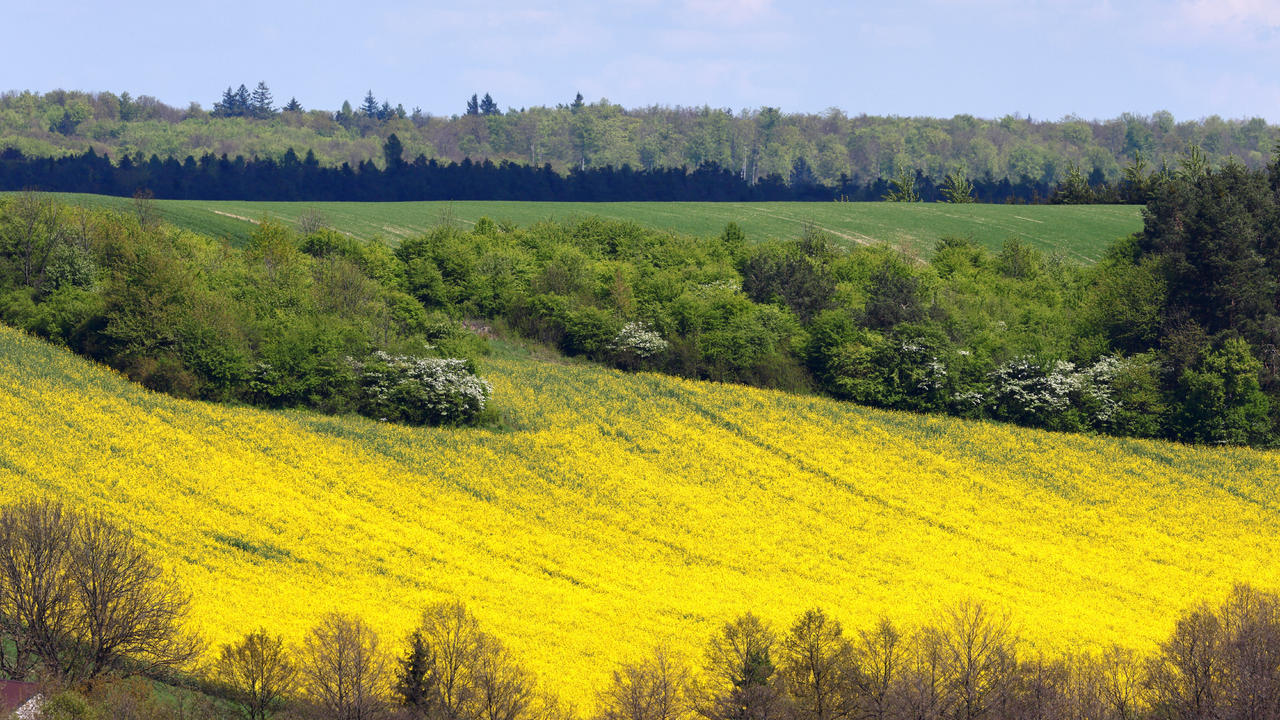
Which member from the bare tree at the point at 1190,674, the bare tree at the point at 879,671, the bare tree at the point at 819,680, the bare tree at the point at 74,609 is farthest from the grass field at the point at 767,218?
the bare tree at the point at 1190,674

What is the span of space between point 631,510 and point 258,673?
2612 cm

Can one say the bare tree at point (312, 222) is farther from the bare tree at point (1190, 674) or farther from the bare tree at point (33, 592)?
the bare tree at point (1190, 674)

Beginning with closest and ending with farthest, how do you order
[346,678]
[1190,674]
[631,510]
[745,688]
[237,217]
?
[346,678] → [745,688] → [1190,674] → [631,510] → [237,217]

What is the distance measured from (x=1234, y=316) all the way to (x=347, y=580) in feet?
193

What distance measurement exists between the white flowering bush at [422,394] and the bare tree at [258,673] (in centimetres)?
3275

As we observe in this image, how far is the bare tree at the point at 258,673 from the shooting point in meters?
37.6

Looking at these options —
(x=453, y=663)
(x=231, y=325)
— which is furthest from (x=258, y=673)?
(x=231, y=325)

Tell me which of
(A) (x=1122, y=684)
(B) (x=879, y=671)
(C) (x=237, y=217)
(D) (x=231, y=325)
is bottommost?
(A) (x=1122, y=684)

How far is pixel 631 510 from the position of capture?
2457 inches

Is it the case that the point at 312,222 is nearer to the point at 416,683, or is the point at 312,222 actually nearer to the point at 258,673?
the point at 258,673

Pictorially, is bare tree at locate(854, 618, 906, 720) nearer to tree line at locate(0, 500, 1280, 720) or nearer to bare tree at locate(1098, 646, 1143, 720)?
tree line at locate(0, 500, 1280, 720)

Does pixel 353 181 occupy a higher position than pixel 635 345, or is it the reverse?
pixel 353 181

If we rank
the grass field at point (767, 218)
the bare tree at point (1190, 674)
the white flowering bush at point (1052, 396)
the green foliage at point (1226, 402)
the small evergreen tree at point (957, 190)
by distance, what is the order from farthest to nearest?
the small evergreen tree at point (957, 190)
the grass field at point (767, 218)
the white flowering bush at point (1052, 396)
the green foliage at point (1226, 402)
the bare tree at point (1190, 674)

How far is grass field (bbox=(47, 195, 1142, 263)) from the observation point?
116 m
